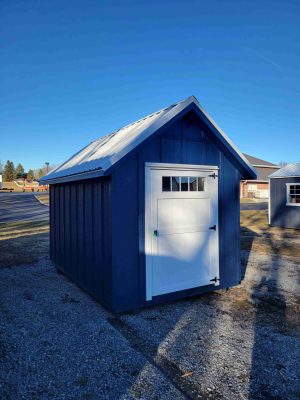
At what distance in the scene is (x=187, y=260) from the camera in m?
5.39

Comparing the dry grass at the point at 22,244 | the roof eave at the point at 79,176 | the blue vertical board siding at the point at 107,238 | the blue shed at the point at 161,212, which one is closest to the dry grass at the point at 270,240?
the blue shed at the point at 161,212

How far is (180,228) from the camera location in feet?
17.3

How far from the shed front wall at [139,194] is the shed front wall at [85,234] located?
0.52 ft

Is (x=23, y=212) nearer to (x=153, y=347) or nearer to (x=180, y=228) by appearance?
(x=180, y=228)

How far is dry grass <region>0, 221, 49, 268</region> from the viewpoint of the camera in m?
8.77

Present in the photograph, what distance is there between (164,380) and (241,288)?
3490mm

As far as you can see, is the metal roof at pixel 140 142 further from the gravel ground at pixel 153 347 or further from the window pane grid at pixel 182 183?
the gravel ground at pixel 153 347

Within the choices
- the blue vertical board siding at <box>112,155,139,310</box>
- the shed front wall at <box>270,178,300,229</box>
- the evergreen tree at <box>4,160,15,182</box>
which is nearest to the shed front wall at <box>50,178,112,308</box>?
the blue vertical board siding at <box>112,155,139,310</box>

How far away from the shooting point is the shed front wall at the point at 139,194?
4688 mm

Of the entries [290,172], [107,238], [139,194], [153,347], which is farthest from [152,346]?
[290,172]

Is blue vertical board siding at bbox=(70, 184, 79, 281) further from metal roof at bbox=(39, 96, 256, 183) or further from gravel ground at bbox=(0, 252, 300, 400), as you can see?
gravel ground at bbox=(0, 252, 300, 400)

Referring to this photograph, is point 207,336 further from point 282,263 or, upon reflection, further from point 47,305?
point 282,263

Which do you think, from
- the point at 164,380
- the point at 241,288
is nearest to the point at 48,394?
the point at 164,380

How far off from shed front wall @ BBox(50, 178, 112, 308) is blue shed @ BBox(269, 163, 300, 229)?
11502mm
